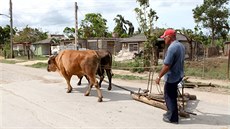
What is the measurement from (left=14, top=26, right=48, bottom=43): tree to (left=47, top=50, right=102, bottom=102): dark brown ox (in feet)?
169

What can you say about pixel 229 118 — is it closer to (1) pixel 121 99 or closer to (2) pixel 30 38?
(1) pixel 121 99

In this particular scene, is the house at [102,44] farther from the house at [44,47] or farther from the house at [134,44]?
the house at [44,47]

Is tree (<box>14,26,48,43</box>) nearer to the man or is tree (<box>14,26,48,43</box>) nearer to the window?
the window

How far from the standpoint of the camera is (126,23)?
7038 cm

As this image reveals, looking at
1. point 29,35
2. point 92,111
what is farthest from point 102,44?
point 92,111

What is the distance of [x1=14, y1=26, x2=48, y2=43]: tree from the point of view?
59728mm

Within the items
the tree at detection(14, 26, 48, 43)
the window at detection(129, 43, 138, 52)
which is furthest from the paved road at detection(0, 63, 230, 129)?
the tree at detection(14, 26, 48, 43)

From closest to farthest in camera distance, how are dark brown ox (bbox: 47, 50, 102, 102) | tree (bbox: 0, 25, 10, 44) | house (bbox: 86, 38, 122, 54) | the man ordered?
the man
dark brown ox (bbox: 47, 50, 102, 102)
house (bbox: 86, 38, 122, 54)
tree (bbox: 0, 25, 10, 44)

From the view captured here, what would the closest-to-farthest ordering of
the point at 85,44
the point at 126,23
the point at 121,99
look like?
the point at 121,99
the point at 85,44
the point at 126,23

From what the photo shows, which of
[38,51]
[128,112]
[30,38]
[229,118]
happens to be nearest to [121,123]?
[128,112]

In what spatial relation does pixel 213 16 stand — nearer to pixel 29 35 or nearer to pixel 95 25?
pixel 95 25

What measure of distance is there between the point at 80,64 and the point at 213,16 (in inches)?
1938

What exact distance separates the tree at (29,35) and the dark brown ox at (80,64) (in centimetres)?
5151

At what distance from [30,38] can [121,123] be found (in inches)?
2264
